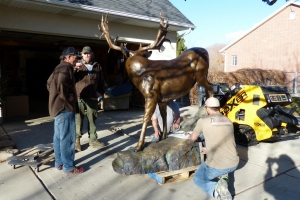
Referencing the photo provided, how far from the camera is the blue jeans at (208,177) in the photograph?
10.1 ft

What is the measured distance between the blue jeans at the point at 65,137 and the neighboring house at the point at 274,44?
20181 millimetres

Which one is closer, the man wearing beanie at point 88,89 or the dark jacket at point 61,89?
the dark jacket at point 61,89

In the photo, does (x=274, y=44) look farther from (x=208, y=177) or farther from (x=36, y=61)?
(x=208, y=177)

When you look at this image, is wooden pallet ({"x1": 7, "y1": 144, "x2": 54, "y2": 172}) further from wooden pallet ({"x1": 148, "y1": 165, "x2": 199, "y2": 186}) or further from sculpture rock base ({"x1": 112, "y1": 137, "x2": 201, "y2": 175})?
wooden pallet ({"x1": 148, "y1": 165, "x2": 199, "y2": 186})

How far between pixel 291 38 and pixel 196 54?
19.8m

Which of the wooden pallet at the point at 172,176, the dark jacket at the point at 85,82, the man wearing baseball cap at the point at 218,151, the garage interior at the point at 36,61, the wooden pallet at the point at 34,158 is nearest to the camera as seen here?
the man wearing baseball cap at the point at 218,151

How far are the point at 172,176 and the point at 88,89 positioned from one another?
2.15 meters

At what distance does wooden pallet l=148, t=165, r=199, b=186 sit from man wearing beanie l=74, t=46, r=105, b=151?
1774 mm

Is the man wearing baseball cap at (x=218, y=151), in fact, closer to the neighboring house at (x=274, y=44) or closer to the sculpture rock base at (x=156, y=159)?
the sculpture rock base at (x=156, y=159)

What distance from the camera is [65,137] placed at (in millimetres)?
3648

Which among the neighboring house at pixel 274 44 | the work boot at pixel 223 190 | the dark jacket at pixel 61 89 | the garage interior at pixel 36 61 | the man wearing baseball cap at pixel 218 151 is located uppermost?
the neighboring house at pixel 274 44

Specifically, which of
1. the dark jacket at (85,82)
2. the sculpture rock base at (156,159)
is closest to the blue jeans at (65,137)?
the sculpture rock base at (156,159)

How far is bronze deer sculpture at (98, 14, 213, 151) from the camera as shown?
147 inches

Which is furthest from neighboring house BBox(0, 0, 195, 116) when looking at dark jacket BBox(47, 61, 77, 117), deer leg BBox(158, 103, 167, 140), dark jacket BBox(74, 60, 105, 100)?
deer leg BBox(158, 103, 167, 140)
